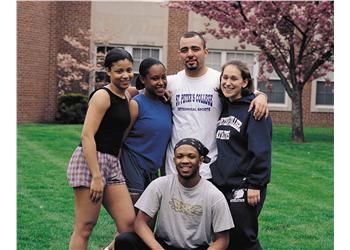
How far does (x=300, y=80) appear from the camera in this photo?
16.9m

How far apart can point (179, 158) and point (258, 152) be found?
1.86 ft

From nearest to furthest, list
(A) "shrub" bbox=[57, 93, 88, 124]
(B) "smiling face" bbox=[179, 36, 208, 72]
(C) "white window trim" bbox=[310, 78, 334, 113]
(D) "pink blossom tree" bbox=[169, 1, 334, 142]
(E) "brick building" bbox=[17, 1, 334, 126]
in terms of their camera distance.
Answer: (B) "smiling face" bbox=[179, 36, 208, 72] → (D) "pink blossom tree" bbox=[169, 1, 334, 142] → (E) "brick building" bbox=[17, 1, 334, 126] → (A) "shrub" bbox=[57, 93, 88, 124] → (C) "white window trim" bbox=[310, 78, 334, 113]

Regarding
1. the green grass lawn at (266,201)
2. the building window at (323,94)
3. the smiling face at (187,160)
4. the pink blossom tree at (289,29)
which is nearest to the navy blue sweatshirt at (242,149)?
the smiling face at (187,160)

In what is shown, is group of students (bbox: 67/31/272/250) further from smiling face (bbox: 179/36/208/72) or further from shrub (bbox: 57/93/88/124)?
shrub (bbox: 57/93/88/124)

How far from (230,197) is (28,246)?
2415 mm

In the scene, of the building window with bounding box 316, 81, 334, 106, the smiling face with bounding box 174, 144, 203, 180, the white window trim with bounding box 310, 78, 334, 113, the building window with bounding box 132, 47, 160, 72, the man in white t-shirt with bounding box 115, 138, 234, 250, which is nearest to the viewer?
the smiling face with bounding box 174, 144, 203, 180

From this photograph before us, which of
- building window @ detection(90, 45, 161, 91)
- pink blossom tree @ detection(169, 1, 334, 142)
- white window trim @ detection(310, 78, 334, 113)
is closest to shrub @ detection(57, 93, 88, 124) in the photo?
building window @ detection(90, 45, 161, 91)

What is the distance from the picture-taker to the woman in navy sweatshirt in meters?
4.36

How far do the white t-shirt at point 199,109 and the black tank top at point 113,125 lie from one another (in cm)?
43

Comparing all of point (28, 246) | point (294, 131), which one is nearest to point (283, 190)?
point (28, 246)

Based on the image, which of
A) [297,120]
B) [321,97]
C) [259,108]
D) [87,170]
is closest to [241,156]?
[259,108]

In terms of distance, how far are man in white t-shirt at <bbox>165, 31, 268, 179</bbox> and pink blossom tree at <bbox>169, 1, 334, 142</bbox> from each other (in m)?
12.1

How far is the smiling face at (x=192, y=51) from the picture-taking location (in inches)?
179
